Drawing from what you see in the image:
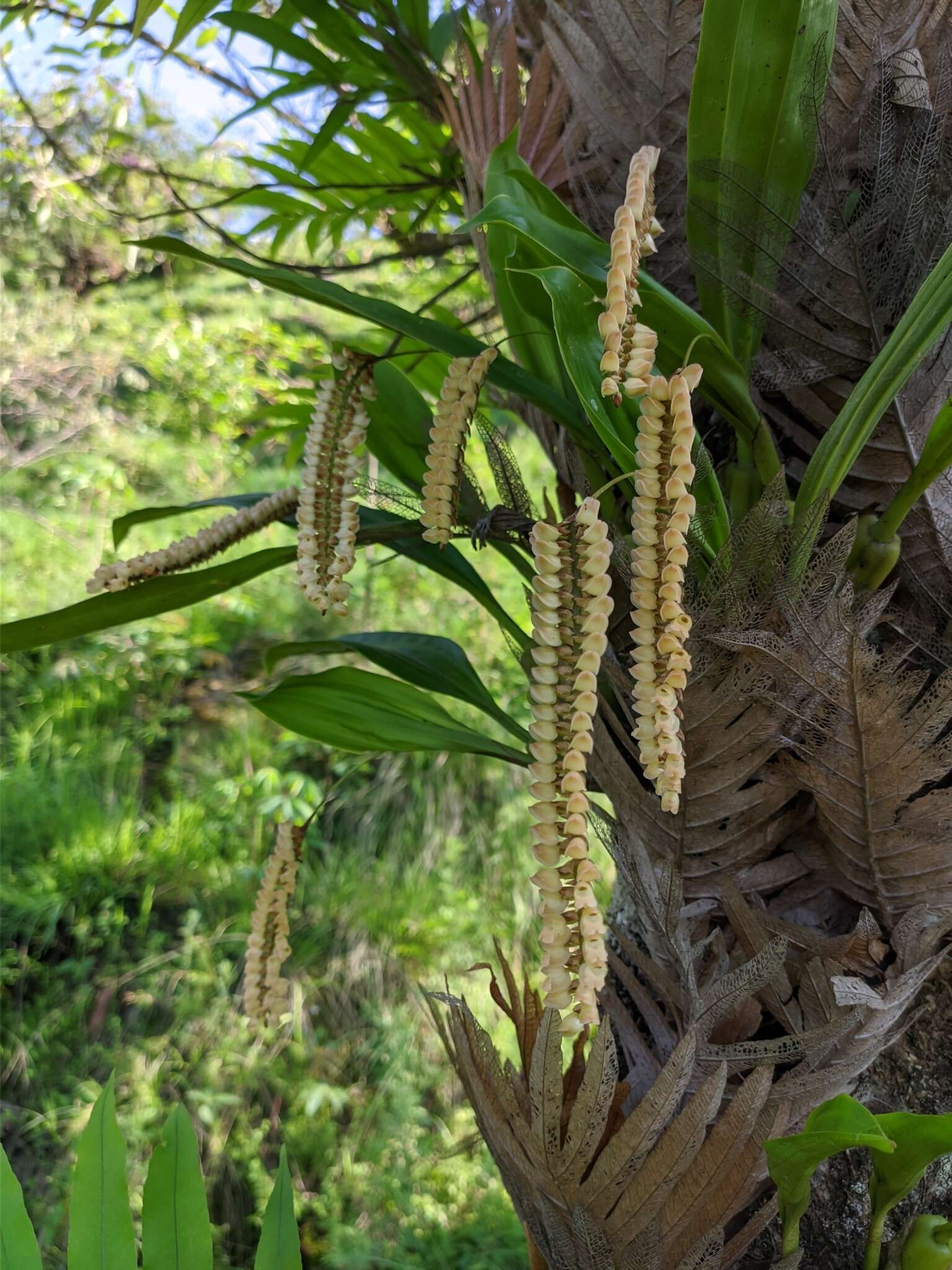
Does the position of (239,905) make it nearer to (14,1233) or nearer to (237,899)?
(237,899)

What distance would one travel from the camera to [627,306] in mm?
264

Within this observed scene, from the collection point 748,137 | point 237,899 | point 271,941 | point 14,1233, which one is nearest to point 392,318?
point 748,137

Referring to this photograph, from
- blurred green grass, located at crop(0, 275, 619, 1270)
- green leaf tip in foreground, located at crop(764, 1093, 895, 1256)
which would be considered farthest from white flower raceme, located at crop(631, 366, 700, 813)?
blurred green grass, located at crop(0, 275, 619, 1270)

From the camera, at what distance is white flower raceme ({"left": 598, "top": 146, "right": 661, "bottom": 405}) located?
0.85ft

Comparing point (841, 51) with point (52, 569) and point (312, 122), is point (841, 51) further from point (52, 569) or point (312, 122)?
point (52, 569)

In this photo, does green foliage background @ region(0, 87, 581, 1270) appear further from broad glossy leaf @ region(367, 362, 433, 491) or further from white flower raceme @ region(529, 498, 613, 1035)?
white flower raceme @ region(529, 498, 613, 1035)

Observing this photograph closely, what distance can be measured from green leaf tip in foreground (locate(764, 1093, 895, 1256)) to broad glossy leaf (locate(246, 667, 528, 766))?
10.0 inches

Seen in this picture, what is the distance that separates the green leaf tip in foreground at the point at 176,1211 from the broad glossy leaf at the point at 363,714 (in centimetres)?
21

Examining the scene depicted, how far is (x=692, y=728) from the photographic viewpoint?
0.36m

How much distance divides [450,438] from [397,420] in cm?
18

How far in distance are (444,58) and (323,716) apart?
486 mm

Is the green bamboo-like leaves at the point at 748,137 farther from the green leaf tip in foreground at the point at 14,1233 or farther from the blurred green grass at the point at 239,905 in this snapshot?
the blurred green grass at the point at 239,905

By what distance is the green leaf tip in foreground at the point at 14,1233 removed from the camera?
0.42 meters

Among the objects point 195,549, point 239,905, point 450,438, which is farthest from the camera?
point 239,905
